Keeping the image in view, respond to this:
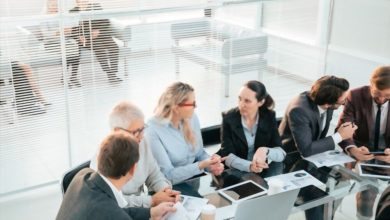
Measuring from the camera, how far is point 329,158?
329 cm

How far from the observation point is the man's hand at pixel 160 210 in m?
2.45

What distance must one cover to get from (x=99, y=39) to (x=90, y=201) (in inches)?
94.5

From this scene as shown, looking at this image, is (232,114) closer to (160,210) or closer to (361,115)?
(361,115)

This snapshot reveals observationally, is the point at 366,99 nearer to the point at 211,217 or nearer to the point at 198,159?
the point at 198,159

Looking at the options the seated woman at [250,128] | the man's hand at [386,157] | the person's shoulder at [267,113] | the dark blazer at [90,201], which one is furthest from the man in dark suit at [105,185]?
the man's hand at [386,157]

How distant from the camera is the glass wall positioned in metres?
4.03

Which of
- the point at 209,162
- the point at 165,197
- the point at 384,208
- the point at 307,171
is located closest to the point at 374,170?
the point at 307,171

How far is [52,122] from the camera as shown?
427 cm

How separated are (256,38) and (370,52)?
1.25 meters

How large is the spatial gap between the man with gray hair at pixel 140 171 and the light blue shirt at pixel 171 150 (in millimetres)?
116

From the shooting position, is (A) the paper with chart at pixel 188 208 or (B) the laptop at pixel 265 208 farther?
(A) the paper with chart at pixel 188 208

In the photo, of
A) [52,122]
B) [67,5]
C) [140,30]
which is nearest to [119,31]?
[140,30]

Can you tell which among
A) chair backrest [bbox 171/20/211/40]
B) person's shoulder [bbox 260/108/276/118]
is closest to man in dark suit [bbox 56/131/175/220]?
person's shoulder [bbox 260/108/276/118]

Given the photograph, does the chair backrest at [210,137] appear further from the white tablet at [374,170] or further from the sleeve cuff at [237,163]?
the white tablet at [374,170]
